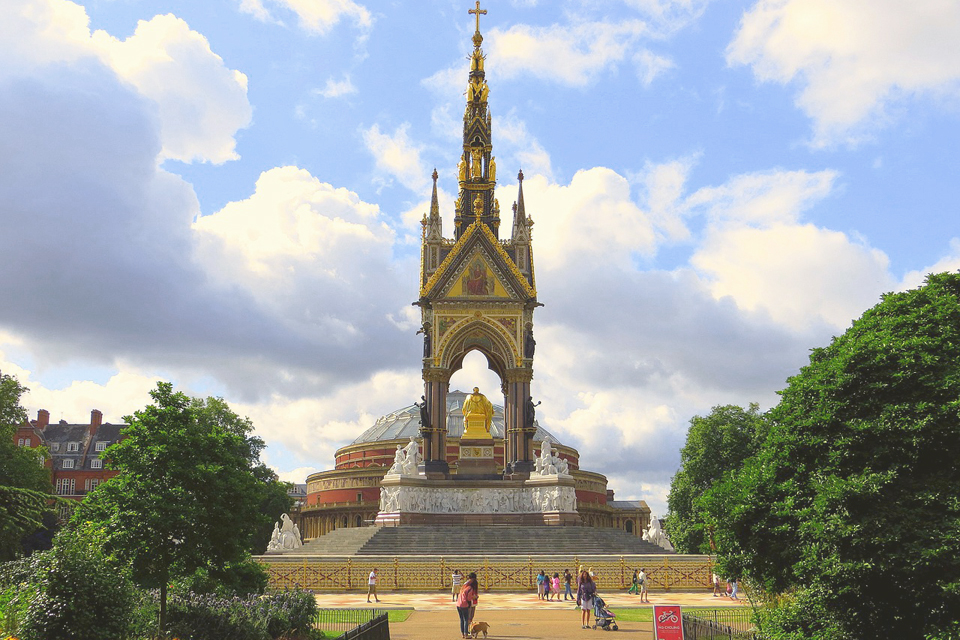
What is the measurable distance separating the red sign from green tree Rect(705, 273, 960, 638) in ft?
5.98

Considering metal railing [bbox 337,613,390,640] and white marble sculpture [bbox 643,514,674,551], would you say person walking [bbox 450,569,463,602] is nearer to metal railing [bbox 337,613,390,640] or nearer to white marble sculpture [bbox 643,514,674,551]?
metal railing [bbox 337,613,390,640]

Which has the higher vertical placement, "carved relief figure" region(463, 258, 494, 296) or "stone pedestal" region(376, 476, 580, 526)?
"carved relief figure" region(463, 258, 494, 296)

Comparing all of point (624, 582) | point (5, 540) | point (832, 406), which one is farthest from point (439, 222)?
point (832, 406)

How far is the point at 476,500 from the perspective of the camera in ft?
152

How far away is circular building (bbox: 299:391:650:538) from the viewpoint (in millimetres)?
76000

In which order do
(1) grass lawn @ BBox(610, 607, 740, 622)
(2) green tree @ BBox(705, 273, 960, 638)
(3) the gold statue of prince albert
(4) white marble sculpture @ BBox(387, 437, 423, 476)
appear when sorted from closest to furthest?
(2) green tree @ BBox(705, 273, 960, 638) → (1) grass lawn @ BBox(610, 607, 740, 622) → (4) white marble sculpture @ BBox(387, 437, 423, 476) → (3) the gold statue of prince albert

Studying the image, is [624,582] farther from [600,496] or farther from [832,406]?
[600,496]

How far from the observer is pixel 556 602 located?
99.0ft

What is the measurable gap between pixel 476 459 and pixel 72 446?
5533cm

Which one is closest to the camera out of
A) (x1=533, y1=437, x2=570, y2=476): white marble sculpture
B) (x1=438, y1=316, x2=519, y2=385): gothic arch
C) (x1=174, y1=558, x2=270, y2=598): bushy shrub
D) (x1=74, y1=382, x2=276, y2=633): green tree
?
(x1=74, y1=382, x2=276, y2=633): green tree

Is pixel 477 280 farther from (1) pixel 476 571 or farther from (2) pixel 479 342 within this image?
(1) pixel 476 571

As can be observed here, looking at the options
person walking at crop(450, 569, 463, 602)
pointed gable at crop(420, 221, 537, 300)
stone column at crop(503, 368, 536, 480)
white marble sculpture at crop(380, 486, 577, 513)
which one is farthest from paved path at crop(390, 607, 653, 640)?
pointed gable at crop(420, 221, 537, 300)

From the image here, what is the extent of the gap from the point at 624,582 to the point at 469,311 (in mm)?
20272

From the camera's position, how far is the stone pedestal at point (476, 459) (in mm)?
48375
